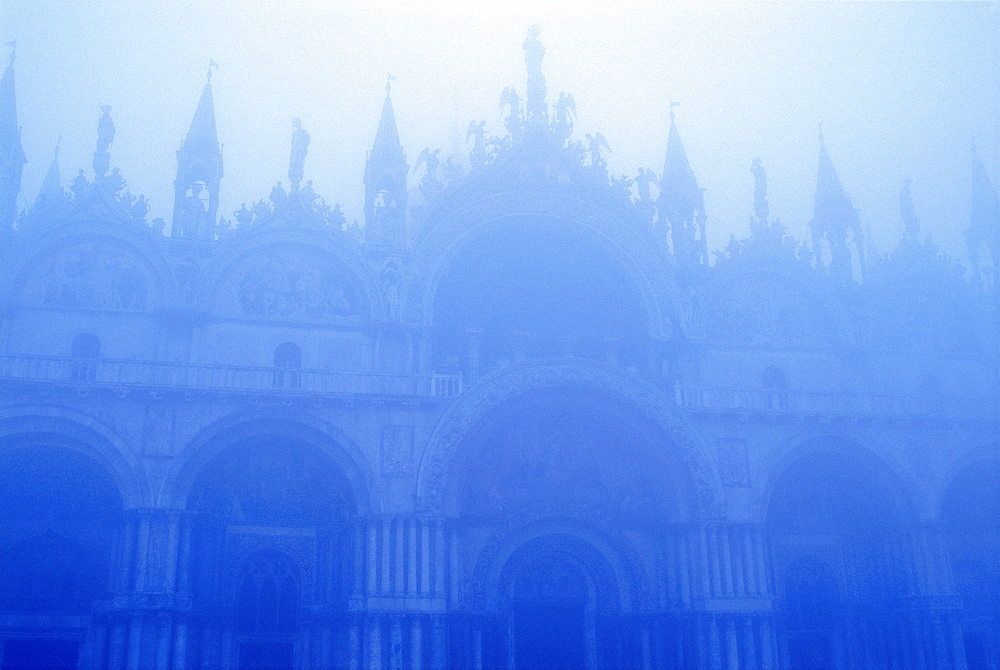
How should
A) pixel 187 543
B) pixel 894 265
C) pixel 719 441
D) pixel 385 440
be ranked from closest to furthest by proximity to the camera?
pixel 187 543 → pixel 385 440 → pixel 719 441 → pixel 894 265

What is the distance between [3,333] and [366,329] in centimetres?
881

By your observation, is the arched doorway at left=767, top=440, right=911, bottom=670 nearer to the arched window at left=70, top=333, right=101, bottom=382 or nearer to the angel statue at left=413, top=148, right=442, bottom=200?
the angel statue at left=413, top=148, right=442, bottom=200

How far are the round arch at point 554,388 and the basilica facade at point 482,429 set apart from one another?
0.07 meters

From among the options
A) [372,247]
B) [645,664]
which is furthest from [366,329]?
[645,664]

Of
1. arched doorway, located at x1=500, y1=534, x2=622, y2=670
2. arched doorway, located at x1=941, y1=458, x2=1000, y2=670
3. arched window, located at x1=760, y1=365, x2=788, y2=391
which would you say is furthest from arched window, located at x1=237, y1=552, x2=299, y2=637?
arched doorway, located at x1=941, y1=458, x2=1000, y2=670

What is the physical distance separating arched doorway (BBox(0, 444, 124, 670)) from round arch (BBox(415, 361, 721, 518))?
7232 mm

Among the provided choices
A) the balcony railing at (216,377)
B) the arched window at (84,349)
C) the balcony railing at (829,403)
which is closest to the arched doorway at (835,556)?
the balcony railing at (829,403)

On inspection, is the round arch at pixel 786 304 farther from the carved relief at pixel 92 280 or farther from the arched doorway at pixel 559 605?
the carved relief at pixel 92 280

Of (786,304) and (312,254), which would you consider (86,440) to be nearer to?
(312,254)

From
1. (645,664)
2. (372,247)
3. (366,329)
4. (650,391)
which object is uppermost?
(372,247)

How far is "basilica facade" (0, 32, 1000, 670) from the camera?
75.4ft

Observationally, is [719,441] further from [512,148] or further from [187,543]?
[187,543]

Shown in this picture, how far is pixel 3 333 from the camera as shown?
24.3 m

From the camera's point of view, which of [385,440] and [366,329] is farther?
[366,329]
